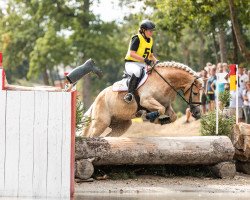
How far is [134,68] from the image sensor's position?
42.0ft

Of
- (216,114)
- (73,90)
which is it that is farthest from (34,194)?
(216,114)

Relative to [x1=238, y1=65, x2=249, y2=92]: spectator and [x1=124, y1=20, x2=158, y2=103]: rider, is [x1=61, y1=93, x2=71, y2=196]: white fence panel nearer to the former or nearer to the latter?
[x1=124, y1=20, x2=158, y2=103]: rider

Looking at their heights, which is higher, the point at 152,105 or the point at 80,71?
the point at 80,71

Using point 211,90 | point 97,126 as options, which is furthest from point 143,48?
point 211,90

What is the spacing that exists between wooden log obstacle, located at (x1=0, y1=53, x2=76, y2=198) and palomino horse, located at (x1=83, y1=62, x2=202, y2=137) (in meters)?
3.40

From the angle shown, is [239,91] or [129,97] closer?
[129,97]

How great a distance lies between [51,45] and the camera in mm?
43750

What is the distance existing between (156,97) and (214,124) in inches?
50.6

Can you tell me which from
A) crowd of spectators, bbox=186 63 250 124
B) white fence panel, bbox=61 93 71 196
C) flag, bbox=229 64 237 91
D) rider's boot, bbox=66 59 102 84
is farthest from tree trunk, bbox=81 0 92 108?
white fence panel, bbox=61 93 71 196

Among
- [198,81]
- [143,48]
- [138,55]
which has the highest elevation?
[143,48]

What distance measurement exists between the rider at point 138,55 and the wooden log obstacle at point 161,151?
3.67 feet

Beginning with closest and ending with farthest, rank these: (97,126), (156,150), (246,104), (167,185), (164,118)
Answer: (167,185)
(156,150)
(164,118)
(97,126)
(246,104)

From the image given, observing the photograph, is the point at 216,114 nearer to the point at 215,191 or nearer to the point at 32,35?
the point at 215,191

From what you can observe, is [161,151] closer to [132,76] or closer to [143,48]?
[132,76]
